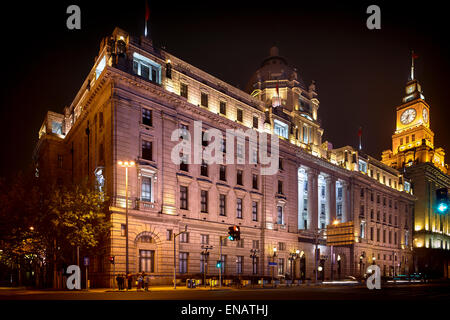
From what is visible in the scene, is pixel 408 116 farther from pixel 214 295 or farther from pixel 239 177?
pixel 214 295

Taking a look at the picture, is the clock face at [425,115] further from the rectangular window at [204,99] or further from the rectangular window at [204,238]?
the rectangular window at [204,238]

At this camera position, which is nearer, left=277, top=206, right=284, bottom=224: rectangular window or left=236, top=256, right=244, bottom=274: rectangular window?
left=236, top=256, right=244, bottom=274: rectangular window

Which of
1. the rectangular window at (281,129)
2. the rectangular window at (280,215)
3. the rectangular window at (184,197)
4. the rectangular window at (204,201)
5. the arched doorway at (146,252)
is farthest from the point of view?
the rectangular window at (281,129)

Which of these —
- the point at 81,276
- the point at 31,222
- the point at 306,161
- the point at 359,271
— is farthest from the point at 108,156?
the point at 359,271

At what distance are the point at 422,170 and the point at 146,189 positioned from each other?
86.1m

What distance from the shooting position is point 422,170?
345 ft

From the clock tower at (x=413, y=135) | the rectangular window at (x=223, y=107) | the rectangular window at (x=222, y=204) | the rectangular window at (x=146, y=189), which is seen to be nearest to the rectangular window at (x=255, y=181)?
the rectangular window at (x=222, y=204)

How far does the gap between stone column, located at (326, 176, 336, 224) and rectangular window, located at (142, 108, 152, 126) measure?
39767 mm

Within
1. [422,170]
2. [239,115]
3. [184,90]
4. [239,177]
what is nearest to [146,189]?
[184,90]

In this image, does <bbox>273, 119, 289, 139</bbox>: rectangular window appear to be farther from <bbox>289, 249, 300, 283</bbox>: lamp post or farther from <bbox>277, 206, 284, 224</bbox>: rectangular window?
Answer: <bbox>289, 249, 300, 283</bbox>: lamp post

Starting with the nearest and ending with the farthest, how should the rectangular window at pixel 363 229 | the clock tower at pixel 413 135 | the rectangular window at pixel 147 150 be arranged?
the rectangular window at pixel 147 150 < the rectangular window at pixel 363 229 < the clock tower at pixel 413 135

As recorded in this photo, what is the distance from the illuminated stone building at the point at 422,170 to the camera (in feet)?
333

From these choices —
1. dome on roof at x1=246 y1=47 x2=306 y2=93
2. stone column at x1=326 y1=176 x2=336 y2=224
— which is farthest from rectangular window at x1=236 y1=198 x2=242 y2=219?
dome on roof at x1=246 y1=47 x2=306 y2=93

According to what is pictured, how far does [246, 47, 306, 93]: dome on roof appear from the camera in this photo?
74188 millimetres
